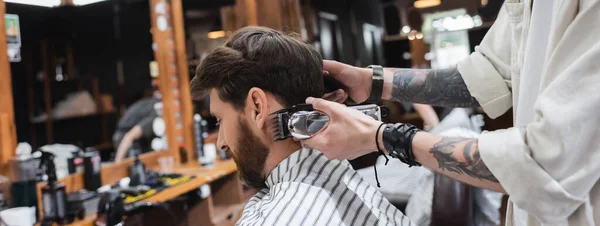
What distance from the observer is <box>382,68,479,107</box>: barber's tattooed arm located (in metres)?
1.44

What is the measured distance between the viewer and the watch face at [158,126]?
123 inches

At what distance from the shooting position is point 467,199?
2176 mm

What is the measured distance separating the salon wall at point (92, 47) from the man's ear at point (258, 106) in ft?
4.44

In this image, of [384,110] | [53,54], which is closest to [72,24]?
[53,54]

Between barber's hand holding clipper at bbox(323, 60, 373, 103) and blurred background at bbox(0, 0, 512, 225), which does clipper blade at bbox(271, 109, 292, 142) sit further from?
blurred background at bbox(0, 0, 512, 225)

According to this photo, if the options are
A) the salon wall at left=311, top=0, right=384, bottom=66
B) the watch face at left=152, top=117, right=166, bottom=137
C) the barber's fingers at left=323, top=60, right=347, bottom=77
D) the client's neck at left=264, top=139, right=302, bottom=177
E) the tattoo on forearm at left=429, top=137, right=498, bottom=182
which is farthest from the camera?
the salon wall at left=311, top=0, right=384, bottom=66

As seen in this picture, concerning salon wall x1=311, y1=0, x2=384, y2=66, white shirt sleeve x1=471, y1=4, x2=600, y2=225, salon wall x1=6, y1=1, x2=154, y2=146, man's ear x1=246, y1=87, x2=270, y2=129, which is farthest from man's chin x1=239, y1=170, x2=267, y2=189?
salon wall x1=311, y1=0, x2=384, y2=66

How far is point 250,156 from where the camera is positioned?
1306 mm

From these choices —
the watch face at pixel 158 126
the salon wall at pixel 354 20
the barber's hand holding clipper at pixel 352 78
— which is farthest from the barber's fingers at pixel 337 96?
the salon wall at pixel 354 20

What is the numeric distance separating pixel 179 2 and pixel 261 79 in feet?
7.45

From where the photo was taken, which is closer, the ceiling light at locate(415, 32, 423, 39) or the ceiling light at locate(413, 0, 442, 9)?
the ceiling light at locate(413, 0, 442, 9)

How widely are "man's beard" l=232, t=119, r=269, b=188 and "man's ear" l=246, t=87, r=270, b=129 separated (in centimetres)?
5

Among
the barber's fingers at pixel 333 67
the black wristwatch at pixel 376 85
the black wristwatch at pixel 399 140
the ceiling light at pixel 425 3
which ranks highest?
the ceiling light at pixel 425 3

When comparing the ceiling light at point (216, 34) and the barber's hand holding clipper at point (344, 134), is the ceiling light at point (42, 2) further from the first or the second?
the barber's hand holding clipper at point (344, 134)
